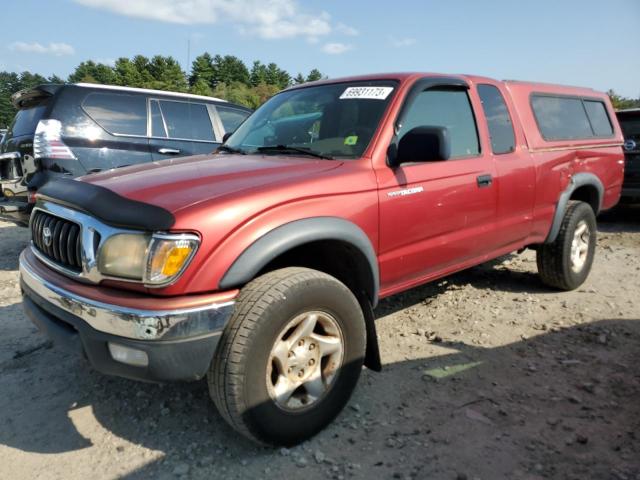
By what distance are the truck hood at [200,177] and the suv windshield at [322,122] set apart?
0.19m

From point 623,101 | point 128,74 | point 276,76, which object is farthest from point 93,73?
point 623,101

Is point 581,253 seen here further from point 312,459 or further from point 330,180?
point 312,459

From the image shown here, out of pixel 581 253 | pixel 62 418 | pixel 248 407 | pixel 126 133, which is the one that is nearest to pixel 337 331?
pixel 248 407

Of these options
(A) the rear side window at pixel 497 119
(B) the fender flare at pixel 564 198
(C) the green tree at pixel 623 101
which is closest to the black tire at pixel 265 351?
(A) the rear side window at pixel 497 119

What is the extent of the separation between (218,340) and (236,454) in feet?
2.21

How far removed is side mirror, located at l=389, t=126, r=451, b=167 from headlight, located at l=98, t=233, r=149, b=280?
1.51 metres

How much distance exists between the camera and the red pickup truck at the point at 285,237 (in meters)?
1.93

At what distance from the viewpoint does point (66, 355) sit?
329cm

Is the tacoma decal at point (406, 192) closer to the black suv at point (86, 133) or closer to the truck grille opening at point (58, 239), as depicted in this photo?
the truck grille opening at point (58, 239)

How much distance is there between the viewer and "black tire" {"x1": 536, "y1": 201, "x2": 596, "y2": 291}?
4273 millimetres

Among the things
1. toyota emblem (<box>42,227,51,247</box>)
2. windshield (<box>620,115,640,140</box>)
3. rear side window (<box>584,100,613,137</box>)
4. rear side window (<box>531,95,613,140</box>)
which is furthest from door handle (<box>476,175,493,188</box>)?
windshield (<box>620,115,640,140</box>)

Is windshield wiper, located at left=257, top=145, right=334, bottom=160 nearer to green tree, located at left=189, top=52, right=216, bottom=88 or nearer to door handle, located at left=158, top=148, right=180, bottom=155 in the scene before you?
door handle, located at left=158, top=148, right=180, bottom=155

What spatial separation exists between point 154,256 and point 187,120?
4.82m

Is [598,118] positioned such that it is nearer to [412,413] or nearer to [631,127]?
[631,127]
